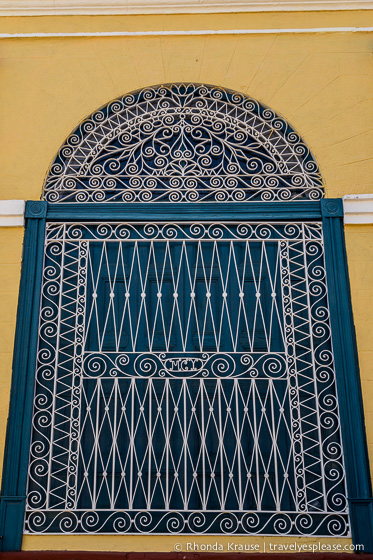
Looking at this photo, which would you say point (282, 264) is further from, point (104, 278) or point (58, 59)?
point (58, 59)

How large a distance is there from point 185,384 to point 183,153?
1.64 metres

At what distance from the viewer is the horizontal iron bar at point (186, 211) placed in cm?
434

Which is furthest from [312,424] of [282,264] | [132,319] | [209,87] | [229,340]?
[209,87]

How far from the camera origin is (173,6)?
4707 millimetres

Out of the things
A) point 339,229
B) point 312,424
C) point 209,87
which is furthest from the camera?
point 209,87

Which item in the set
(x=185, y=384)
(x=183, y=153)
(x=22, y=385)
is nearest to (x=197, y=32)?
(x=183, y=153)

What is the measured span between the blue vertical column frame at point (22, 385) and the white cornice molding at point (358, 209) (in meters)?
2.07

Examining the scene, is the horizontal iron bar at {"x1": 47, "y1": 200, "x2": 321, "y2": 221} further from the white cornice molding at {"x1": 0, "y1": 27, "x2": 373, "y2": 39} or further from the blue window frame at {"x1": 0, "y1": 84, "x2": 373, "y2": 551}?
the white cornice molding at {"x1": 0, "y1": 27, "x2": 373, "y2": 39}

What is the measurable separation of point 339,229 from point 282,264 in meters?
0.45

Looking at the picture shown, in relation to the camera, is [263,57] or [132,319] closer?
[132,319]

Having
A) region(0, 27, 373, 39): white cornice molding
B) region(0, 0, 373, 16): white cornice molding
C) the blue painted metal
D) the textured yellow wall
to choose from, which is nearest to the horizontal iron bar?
the blue painted metal

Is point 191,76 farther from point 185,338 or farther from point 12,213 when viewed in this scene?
point 185,338

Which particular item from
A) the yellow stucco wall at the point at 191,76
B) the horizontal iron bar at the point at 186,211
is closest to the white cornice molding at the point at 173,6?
the yellow stucco wall at the point at 191,76

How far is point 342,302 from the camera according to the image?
162 inches
